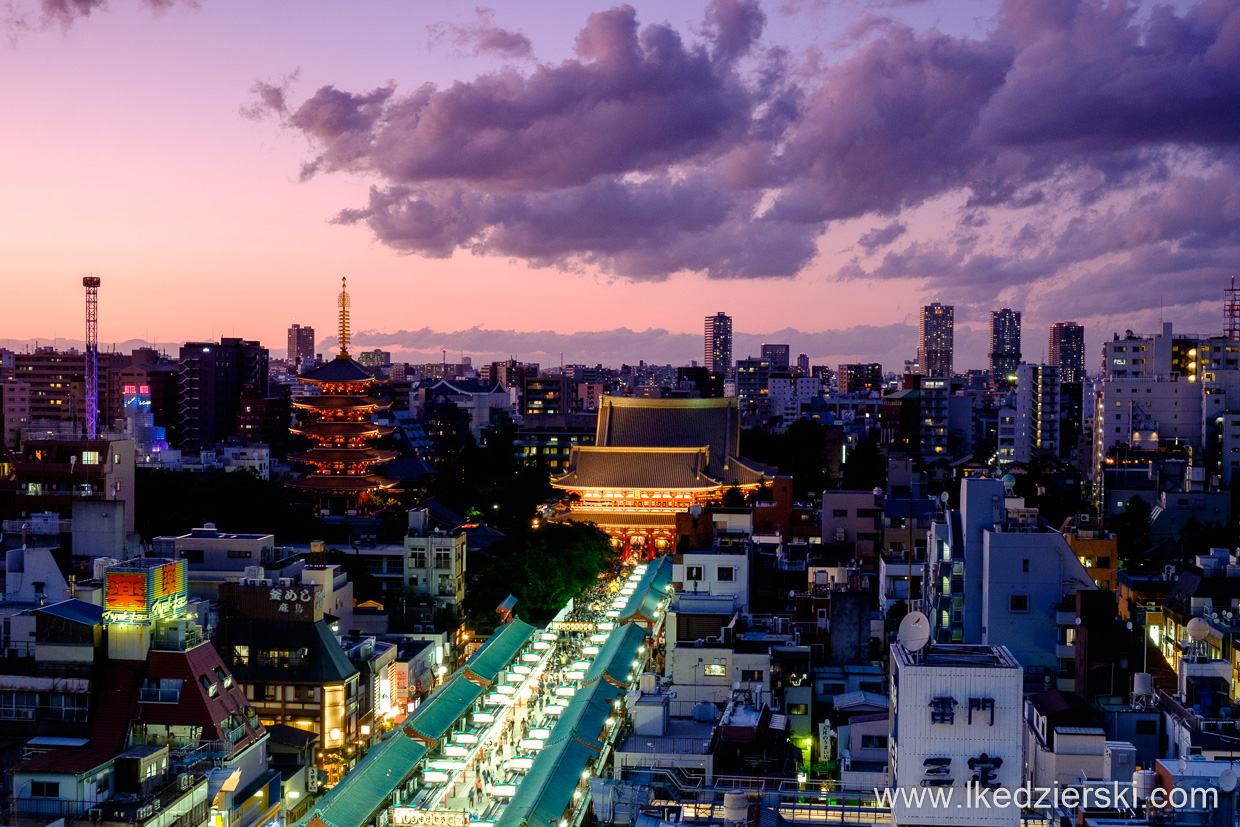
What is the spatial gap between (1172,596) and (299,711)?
22342 mm

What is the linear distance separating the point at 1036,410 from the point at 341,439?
51211 millimetres

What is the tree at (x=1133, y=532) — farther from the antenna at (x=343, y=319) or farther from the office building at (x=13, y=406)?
the office building at (x=13, y=406)

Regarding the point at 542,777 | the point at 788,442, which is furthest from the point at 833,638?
the point at 788,442

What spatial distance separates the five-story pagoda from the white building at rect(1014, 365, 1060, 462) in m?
48.1

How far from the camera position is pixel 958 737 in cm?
1659

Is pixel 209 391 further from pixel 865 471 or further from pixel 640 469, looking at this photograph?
pixel 865 471

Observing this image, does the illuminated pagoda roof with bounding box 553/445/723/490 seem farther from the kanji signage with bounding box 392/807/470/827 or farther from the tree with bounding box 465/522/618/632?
the kanji signage with bounding box 392/807/470/827

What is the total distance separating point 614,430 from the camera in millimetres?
71250

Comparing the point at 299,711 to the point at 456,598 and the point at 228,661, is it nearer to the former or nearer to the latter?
the point at 228,661

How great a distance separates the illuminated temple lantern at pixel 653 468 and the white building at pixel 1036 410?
30.7 meters

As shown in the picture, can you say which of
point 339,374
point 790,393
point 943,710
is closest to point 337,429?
point 339,374

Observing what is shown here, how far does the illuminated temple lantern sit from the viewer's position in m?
62.8

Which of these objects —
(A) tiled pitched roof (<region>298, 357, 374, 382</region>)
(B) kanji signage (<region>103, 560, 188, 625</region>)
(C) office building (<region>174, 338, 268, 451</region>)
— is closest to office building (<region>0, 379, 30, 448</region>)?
(C) office building (<region>174, 338, 268, 451</region>)

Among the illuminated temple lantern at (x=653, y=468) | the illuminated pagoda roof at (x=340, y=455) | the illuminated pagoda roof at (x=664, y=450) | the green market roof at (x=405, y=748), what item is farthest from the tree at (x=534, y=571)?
the illuminated pagoda roof at (x=340, y=455)
